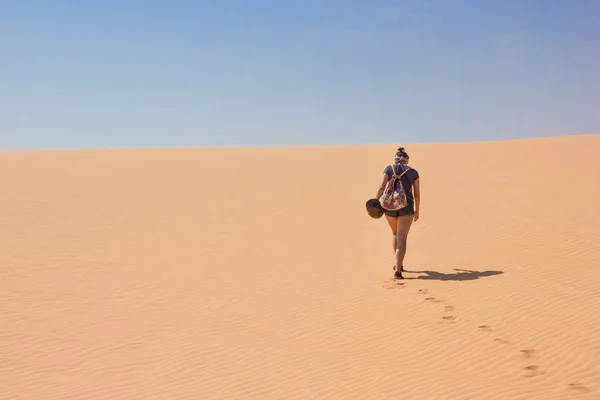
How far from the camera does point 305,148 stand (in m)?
39.0

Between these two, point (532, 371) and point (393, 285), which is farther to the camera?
point (393, 285)

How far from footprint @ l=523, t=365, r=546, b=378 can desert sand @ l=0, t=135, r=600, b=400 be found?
0.10ft

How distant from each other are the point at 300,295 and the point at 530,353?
3.81 meters

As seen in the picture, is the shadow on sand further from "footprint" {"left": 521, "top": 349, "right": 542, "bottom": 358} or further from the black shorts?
"footprint" {"left": 521, "top": 349, "right": 542, "bottom": 358}

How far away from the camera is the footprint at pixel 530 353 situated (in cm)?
588

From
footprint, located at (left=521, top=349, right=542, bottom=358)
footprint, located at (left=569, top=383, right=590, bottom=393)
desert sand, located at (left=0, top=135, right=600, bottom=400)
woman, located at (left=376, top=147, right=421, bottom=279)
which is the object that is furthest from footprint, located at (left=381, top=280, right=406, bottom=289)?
footprint, located at (left=569, top=383, right=590, bottom=393)

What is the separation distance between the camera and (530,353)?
5.93 metres

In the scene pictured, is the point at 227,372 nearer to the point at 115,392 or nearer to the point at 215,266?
the point at 115,392

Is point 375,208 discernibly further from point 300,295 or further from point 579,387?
point 579,387

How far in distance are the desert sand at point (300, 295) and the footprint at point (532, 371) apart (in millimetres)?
29

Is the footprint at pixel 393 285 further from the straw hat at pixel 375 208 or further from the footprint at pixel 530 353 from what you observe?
the footprint at pixel 530 353

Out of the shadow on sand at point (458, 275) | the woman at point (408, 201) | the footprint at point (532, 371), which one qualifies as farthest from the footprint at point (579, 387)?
the woman at point (408, 201)

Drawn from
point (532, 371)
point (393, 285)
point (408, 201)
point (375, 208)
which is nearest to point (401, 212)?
point (408, 201)

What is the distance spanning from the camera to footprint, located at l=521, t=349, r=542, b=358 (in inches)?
231
